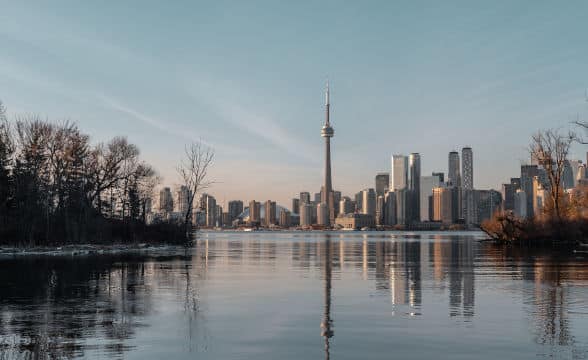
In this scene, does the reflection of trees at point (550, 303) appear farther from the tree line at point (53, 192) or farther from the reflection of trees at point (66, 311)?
the tree line at point (53, 192)

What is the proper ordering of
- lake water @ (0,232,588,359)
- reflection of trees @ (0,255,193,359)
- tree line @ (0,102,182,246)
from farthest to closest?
tree line @ (0,102,182,246) → reflection of trees @ (0,255,193,359) → lake water @ (0,232,588,359)

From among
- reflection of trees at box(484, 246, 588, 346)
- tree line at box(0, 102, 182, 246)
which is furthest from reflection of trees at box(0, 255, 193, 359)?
tree line at box(0, 102, 182, 246)

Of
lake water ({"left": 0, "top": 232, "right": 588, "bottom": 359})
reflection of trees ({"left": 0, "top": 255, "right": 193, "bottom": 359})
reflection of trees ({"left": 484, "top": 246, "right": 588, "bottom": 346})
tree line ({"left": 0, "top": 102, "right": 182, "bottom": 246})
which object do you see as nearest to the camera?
lake water ({"left": 0, "top": 232, "right": 588, "bottom": 359})

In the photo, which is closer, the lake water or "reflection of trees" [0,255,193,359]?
the lake water

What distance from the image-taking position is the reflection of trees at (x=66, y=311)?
13.6 meters

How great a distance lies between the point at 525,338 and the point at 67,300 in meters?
14.7

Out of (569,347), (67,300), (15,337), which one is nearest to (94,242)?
(67,300)

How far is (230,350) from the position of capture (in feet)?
43.7

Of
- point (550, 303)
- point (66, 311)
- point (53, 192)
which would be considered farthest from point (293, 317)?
point (53, 192)

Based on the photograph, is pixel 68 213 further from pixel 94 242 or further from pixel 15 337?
pixel 15 337

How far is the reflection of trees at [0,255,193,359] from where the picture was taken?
44.8 ft

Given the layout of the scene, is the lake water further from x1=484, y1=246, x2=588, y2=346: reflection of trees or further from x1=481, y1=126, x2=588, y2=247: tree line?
x1=481, y1=126, x2=588, y2=247: tree line

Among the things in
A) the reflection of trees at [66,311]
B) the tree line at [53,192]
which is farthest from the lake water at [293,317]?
the tree line at [53,192]

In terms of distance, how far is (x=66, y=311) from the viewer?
739 inches
